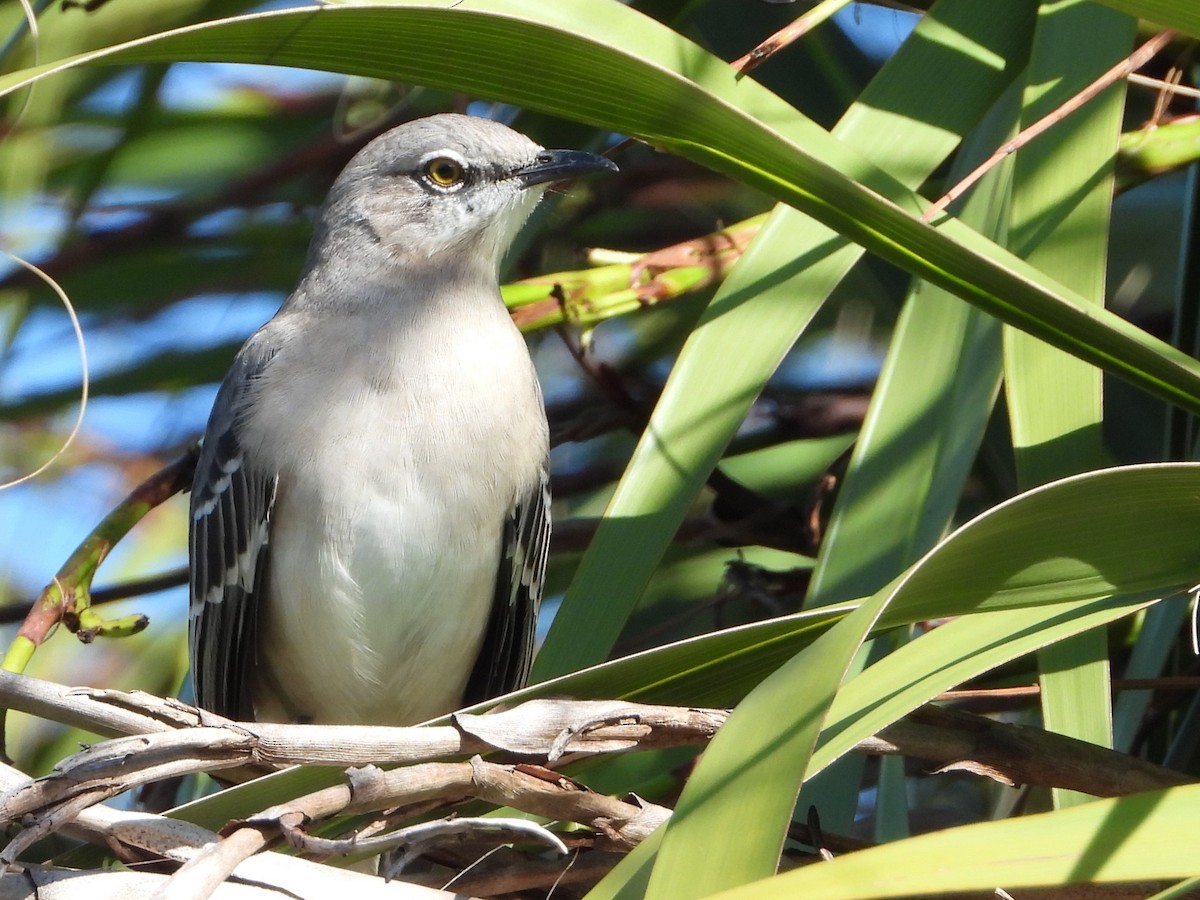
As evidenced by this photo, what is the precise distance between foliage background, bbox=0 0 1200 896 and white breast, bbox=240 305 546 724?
0.85 ft

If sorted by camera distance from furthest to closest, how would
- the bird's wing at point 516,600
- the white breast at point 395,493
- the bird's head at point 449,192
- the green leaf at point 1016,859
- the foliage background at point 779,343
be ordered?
the bird's head at point 449,192 → the bird's wing at point 516,600 → the white breast at point 395,493 → the foliage background at point 779,343 → the green leaf at point 1016,859

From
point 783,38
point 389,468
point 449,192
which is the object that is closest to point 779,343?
point 783,38

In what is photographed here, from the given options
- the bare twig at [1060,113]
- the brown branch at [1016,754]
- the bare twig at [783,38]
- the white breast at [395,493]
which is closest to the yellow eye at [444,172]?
the white breast at [395,493]

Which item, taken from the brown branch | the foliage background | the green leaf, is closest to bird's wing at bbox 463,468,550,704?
the foliage background

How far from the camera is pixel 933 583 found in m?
1.81

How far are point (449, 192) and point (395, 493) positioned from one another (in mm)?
909

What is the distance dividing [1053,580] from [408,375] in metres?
1.84

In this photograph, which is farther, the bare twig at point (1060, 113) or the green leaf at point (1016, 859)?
the bare twig at point (1060, 113)

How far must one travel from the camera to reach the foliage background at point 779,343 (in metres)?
1.81

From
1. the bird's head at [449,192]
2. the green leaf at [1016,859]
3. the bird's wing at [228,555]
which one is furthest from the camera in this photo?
the bird's head at [449,192]

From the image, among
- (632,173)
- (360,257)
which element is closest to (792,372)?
(632,173)

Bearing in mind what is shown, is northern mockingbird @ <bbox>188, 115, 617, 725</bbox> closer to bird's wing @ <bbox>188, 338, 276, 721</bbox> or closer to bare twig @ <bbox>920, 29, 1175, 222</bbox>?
bird's wing @ <bbox>188, 338, 276, 721</bbox>

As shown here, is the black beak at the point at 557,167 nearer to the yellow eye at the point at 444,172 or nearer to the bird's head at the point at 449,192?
the bird's head at the point at 449,192

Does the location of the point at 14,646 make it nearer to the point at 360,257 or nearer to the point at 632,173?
the point at 360,257
